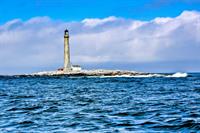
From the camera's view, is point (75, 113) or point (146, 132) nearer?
point (146, 132)

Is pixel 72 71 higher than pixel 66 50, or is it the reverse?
pixel 66 50

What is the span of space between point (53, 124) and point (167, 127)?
537cm

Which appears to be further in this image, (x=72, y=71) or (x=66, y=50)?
(x=72, y=71)

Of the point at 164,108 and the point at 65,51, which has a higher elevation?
the point at 65,51

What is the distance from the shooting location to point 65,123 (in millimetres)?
21250

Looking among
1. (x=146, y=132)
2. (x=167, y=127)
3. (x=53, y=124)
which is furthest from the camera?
(x=53, y=124)

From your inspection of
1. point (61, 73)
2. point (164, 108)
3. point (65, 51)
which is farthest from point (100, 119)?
point (61, 73)

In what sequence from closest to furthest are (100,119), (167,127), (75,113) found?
(167,127) → (100,119) → (75,113)

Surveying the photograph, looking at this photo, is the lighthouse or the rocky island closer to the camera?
the lighthouse

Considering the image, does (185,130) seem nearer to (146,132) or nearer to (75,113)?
(146,132)

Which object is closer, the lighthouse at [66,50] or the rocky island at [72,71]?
the lighthouse at [66,50]

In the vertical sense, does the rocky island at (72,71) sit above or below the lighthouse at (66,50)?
below

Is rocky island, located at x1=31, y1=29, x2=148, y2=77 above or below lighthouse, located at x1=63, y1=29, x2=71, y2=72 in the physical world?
below

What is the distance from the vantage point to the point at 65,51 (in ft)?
474
